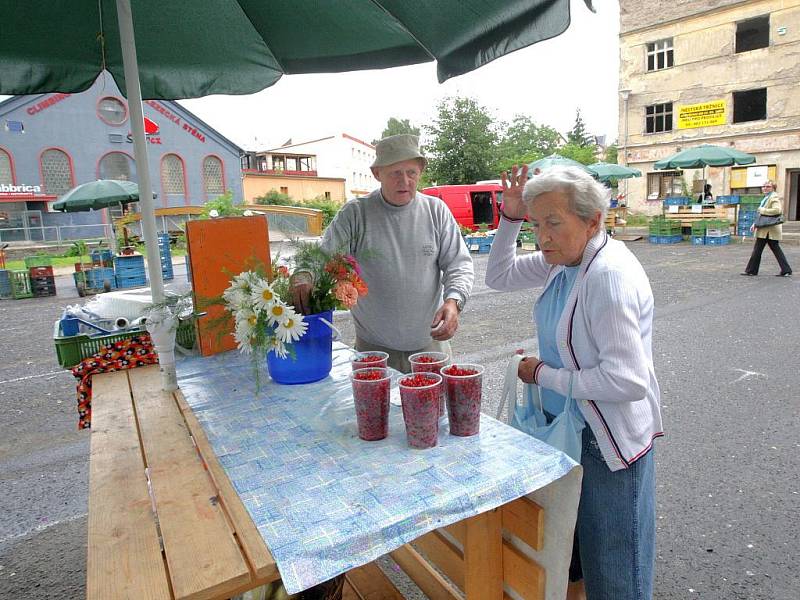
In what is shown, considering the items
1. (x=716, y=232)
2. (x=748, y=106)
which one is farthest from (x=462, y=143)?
(x=716, y=232)

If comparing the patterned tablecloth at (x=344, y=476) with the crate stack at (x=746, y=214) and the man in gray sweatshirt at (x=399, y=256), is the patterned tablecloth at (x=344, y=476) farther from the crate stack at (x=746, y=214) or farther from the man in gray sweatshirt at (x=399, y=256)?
the crate stack at (x=746, y=214)

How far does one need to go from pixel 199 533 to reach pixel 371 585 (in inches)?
42.2

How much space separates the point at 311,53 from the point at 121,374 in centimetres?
197

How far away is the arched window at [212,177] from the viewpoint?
1143 inches

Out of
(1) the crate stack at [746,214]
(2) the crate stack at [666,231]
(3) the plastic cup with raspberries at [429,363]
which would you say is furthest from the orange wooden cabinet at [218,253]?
(1) the crate stack at [746,214]

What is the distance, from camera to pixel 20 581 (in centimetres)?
243

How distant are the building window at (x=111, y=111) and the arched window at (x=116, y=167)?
5.12 feet

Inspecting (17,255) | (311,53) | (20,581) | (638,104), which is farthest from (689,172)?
(17,255)

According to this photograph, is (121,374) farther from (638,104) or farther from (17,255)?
(638,104)

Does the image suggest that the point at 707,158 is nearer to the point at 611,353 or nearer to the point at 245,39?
the point at 245,39

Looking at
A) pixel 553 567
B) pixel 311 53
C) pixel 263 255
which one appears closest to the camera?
pixel 553 567

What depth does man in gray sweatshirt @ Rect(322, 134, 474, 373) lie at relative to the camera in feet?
8.85

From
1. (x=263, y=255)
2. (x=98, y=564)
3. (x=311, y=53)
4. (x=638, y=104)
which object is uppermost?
(x=638, y=104)

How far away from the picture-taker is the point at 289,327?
5.74 feet
